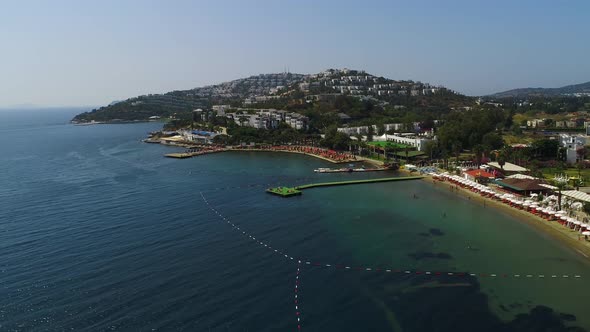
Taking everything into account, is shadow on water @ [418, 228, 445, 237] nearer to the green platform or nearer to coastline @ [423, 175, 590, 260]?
coastline @ [423, 175, 590, 260]

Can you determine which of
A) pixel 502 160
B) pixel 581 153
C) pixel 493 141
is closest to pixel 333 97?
pixel 493 141

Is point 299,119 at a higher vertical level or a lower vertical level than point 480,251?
higher

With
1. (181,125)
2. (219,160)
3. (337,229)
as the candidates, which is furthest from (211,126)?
(337,229)

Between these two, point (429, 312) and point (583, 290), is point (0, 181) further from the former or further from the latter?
point (583, 290)

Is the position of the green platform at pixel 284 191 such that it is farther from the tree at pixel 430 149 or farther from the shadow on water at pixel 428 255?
the tree at pixel 430 149

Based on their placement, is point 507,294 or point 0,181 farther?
point 0,181
